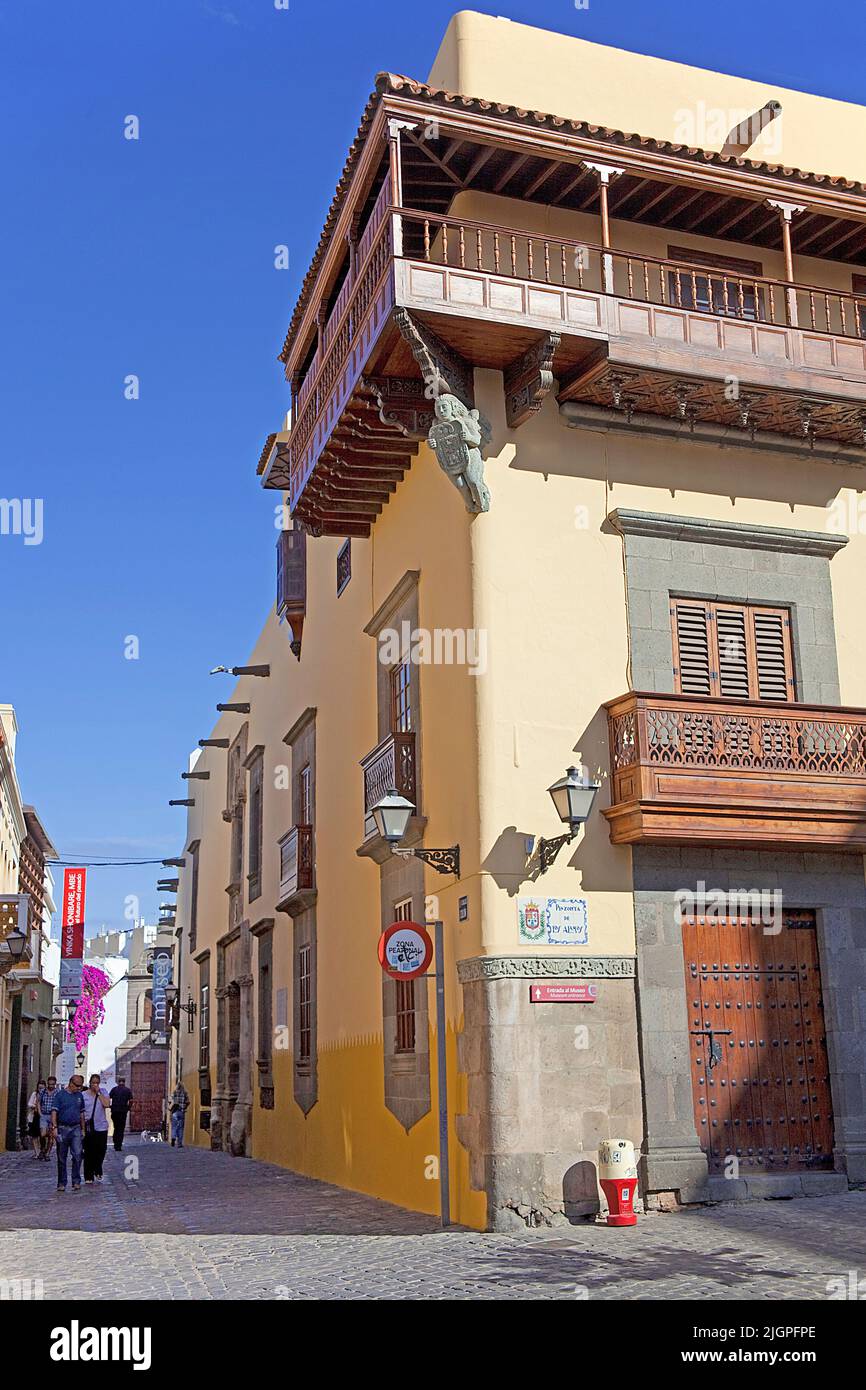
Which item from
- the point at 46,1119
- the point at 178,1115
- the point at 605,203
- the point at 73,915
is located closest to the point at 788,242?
the point at 605,203

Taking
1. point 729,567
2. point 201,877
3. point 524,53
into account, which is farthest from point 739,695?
point 201,877

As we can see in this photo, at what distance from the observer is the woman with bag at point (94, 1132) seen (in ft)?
63.6

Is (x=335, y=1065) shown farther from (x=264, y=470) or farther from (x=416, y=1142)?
(x=264, y=470)

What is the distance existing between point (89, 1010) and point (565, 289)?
168ft

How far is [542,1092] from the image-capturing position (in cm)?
1192

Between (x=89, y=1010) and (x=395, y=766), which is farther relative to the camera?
(x=89, y=1010)

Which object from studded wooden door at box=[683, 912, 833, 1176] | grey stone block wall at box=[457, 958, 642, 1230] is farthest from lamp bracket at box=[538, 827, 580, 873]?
studded wooden door at box=[683, 912, 833, 1176]

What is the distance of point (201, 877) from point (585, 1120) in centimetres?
2510

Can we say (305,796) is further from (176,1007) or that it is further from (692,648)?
(176,1007)

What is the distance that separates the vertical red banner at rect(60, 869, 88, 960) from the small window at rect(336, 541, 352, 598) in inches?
1112

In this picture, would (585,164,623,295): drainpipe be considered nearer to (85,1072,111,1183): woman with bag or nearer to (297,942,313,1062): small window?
(297,942,313,1062): small window

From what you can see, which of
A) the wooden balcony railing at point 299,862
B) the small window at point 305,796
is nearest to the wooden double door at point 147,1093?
the small window at point 305,796

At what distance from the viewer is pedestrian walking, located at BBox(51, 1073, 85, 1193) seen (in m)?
17.7

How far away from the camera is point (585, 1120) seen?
12016 mm
